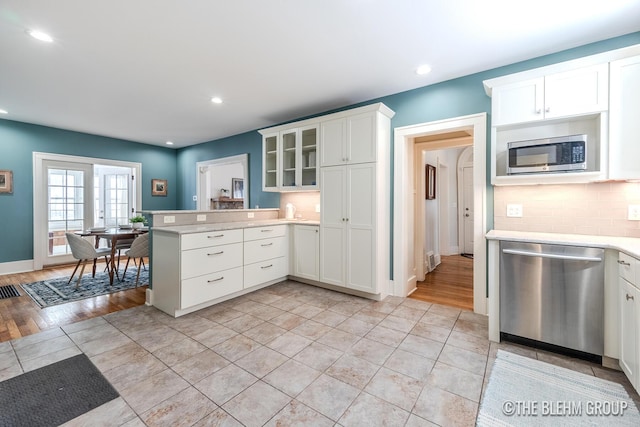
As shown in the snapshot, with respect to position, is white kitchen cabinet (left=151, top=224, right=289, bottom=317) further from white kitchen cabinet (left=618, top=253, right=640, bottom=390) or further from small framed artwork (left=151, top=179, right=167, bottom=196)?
small framed artwork (left=151, top=179, right=167, bottom=196)

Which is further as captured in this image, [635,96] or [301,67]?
[301,67]

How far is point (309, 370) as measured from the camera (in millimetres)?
1978

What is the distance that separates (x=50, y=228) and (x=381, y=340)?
6181 mm

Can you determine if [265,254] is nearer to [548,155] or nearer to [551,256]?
[551,256]

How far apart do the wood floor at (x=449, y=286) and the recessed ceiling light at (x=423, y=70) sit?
2605 millimetres

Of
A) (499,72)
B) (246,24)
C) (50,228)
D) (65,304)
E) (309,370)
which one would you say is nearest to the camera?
(309,370)

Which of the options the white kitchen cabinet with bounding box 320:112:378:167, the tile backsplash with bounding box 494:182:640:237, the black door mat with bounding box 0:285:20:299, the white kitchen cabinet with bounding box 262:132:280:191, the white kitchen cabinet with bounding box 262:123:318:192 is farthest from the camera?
the white kitchen cabinet with bounding box 262:132:280:191

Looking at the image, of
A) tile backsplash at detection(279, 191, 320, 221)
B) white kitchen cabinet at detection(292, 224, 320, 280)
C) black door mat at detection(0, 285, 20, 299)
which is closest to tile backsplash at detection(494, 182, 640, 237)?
white kitchen cabinet at detection(292, 224, 320, 280)

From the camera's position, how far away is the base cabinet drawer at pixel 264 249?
3518mm

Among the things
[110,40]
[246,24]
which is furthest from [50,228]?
[246,24]

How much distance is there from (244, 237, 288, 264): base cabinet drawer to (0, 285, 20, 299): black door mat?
302cm

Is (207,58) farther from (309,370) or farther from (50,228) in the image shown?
(50,228)

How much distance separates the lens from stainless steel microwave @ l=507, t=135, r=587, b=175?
7.29ft

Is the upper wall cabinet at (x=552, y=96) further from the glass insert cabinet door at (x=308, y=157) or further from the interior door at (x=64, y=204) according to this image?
the interior door at (x=64, y=204)
